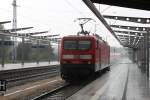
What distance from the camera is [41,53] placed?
40.2 metres

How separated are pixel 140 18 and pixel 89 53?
5.45 meters

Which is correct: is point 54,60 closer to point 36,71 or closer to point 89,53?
point 36,71

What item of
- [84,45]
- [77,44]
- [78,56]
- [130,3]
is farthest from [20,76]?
[130,3]

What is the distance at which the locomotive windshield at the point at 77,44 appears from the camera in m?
24.3

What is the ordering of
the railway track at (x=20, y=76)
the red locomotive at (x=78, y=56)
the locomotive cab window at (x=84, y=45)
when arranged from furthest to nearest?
the locomotive cab window at (x=84, y=45)
the railway track at (x=20, y=76)
the red locomotive at (x=78, y=56)

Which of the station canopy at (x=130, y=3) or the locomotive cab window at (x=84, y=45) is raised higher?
the station canopy at (x=130, y=3)

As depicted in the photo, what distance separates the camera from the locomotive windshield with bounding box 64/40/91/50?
24.3 metres

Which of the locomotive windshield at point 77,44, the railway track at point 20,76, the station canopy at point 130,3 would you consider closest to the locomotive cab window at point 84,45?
the locomotive windshield at point 77,44

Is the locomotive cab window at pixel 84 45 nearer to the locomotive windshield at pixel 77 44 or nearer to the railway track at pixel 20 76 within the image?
the locomotive windshield at pixel 77 44

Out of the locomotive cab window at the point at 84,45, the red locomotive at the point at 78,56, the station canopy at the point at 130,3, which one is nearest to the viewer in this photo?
the station canopy at the point at 130,3

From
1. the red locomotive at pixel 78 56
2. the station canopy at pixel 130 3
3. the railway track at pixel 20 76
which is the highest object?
the station canopy at pixel 130 3

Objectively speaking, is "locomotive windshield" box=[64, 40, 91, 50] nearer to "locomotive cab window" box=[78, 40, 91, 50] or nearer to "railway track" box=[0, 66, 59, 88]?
"locomotive cab window" box=[78, 40, 91, 50]

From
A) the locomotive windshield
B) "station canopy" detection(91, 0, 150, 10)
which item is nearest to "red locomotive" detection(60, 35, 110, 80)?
the locomotive windshield

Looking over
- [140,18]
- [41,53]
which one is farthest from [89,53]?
[41,53]
